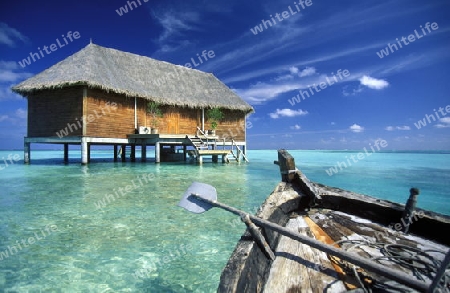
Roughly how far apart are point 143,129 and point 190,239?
43.9 feet

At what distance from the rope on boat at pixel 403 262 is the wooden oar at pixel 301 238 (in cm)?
30

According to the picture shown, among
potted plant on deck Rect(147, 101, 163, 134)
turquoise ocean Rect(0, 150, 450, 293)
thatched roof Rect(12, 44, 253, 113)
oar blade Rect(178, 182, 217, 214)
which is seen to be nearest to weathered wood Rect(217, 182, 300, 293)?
oar blade Rect(178, 182, 217, 214)

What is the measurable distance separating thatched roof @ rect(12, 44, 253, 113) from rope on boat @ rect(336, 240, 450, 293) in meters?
15.1

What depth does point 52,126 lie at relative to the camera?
1475 cm

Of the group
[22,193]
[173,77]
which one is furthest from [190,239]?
[173,77]

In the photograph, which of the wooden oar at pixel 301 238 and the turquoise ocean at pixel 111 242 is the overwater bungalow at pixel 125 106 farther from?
the wooden oar at pixel 301 238

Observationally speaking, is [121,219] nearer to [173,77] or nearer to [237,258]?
[237,258]

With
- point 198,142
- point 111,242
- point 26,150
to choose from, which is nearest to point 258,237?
point 111,242

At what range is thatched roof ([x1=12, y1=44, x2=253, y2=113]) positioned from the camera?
14.3 metres

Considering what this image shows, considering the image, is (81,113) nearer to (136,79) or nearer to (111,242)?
(136,79)

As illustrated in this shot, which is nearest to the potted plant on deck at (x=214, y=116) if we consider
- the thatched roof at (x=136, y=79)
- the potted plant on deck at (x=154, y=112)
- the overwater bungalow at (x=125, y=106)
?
the overwater bungalow at (x=125, y=106)

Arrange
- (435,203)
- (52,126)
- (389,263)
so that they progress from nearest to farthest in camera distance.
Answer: (389,263), (435,203), (52,126)

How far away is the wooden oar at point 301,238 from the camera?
129 cm

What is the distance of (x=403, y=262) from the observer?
1.88 meters
